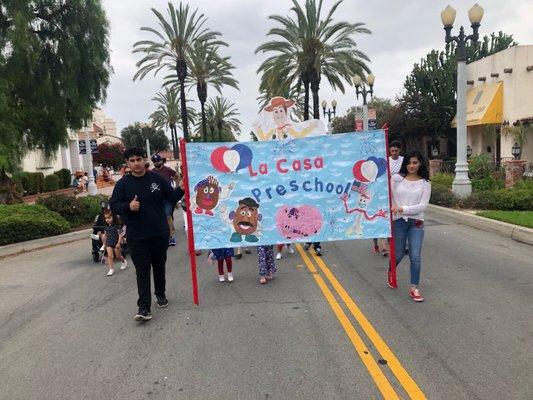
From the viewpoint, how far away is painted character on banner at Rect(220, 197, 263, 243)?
623 cm

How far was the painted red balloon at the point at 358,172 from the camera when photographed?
6.27 metres

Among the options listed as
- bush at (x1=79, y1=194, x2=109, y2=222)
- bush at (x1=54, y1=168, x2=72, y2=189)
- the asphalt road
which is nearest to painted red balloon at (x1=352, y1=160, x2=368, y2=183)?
the asphalt road

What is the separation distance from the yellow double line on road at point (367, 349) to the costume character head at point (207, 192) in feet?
6.14

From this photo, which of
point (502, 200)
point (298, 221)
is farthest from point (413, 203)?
point (502, 200)

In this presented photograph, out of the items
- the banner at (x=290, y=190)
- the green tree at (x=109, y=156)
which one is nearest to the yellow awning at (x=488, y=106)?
the banner at (x=290, y=190)

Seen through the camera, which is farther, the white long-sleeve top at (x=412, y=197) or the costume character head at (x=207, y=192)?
the costume character head at (x=207, y=192)

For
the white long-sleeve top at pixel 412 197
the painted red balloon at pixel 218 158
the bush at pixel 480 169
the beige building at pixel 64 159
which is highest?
the beige building at pixel 64 159

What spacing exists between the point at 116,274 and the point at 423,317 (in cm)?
511

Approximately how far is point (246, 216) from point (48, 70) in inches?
416

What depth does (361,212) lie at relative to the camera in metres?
6.33

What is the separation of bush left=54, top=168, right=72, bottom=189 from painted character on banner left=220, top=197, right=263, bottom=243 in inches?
1299

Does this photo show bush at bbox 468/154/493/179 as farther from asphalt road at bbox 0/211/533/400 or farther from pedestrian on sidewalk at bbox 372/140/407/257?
pedestrian on sidewalk at bbox 372/140/407/257

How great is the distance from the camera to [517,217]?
11445mm

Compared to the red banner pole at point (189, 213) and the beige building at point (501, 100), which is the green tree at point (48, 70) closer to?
the red banner pole at point (189, 213)
